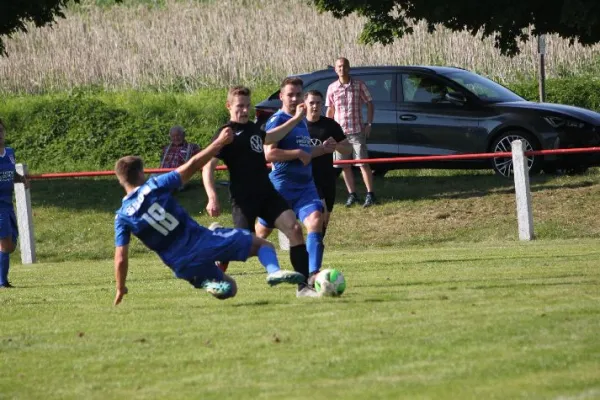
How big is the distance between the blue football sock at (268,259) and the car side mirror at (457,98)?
12.1m

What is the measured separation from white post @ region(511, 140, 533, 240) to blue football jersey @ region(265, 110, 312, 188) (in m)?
7.09

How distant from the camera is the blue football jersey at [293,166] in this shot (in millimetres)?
12320

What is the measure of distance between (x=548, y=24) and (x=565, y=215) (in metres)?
3.38

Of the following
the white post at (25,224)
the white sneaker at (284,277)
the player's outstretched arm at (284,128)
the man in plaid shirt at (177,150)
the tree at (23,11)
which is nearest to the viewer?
the white sneaker at (284,277)

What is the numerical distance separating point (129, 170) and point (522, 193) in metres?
9.59

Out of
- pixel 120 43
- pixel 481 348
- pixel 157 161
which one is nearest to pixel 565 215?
pixel 157 161

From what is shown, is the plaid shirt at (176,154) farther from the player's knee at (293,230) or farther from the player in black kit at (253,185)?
the player's knee at (293,230)

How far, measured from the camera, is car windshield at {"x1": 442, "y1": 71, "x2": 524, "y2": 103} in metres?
23.0

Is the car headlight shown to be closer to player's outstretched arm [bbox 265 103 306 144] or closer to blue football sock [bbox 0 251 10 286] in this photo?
blue football sock [bbox 0 251 10 286]

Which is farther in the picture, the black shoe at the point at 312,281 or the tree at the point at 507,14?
the tree at the point at 507,14

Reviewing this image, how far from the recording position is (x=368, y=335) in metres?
8.84

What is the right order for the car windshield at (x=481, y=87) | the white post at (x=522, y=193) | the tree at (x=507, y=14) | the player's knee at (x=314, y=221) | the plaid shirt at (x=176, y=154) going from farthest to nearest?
the car windshield at (x=481, y=87) → the plaid shirt at (x=176, y=154) → the tree at (x=507, y=14) → the white post at (x=522, y=193) → the player's knee at (x=314, y=221)

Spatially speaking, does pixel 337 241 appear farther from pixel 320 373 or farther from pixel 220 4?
pixel 220 4

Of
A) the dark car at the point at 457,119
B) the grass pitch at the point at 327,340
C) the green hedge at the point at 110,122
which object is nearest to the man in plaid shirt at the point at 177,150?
the dark car at the point at 457,119
